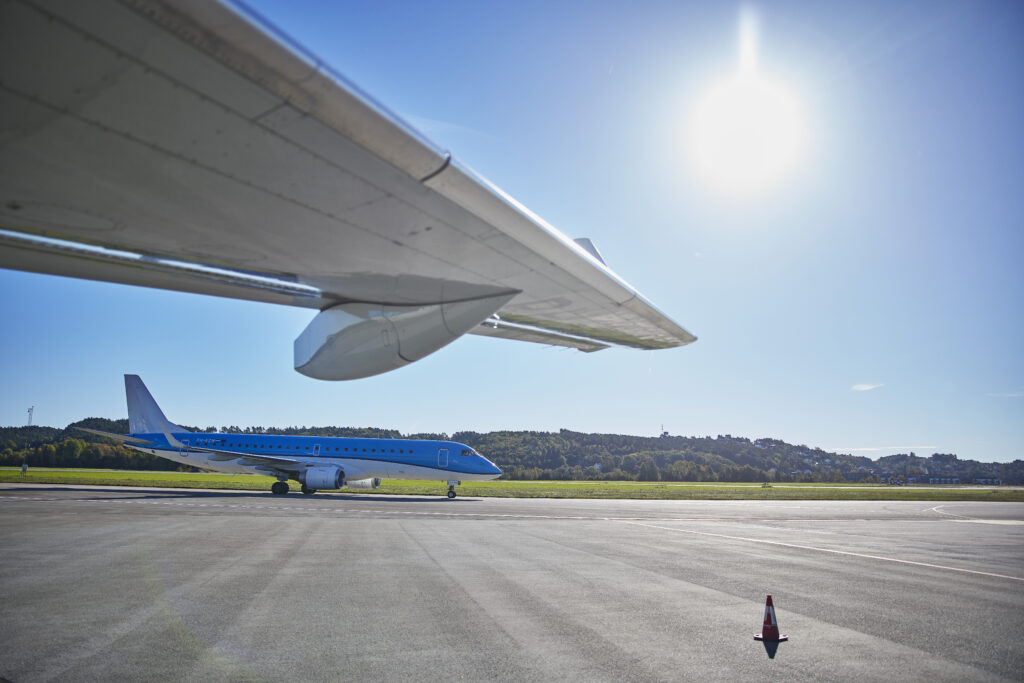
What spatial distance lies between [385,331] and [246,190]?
248cm

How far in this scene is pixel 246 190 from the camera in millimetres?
3146

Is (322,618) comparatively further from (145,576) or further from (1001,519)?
(1001,519)

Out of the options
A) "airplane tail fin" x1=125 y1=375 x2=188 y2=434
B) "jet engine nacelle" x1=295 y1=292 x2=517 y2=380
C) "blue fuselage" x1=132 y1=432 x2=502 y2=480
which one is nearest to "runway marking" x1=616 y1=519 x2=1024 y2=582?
"jet engine nacelle" x1=295 y1=292 x2=517 y2=380

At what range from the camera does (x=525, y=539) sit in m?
12.9

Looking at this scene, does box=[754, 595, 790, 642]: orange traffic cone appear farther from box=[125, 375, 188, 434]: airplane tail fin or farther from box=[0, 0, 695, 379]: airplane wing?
box=[125, 375, 188, 434]: airplane tail fin

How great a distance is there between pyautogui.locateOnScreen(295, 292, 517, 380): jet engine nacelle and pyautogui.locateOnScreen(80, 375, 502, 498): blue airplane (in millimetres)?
23433

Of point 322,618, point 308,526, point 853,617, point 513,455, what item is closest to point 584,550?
point 853,617

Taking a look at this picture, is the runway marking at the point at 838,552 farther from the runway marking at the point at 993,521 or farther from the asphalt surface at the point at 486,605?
the runway marking at the point at 993,521

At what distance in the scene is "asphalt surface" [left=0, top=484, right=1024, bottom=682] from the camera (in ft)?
15.2

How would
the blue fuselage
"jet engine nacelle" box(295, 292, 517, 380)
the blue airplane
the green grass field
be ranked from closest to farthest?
"jet engine nacelle" box(295, 292, 517, 380)
the blue airplane
the blue fuselage
the green grass field

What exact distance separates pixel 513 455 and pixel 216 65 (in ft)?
264

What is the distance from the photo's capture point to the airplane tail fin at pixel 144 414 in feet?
100

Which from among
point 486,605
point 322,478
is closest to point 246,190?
point 486,605

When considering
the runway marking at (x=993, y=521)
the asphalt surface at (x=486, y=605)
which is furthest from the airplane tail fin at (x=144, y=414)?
the runway marking at (x=993, y=521)
